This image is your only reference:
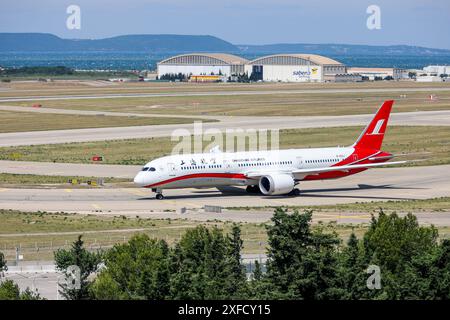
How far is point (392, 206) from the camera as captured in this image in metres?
83.8

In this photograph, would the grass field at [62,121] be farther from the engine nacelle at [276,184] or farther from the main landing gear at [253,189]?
the engine nacelle at [276,184]

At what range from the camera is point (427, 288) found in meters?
41.4

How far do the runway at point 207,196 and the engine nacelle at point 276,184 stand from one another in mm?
739

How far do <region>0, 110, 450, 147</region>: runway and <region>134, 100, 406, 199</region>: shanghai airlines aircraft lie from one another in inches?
2089

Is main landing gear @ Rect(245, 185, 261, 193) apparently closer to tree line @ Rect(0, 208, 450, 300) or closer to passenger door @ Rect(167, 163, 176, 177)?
passenger door @ Rect(167, 163, 176, 177)

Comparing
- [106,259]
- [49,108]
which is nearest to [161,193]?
[106,259]

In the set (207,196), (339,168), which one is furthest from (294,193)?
(207,196)

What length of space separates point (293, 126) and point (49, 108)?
62745 millimetres

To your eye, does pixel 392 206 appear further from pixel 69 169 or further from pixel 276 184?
pixel 69 169

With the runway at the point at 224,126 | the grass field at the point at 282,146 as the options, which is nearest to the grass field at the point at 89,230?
the grass field at the point at 282,146

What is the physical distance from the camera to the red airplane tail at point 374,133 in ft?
317

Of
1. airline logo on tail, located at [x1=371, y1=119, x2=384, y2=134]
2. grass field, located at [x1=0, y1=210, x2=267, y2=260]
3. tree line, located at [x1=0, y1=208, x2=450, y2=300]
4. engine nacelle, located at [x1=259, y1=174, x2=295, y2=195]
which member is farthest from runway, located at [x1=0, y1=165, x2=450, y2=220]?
tree line, located at [x1=0, y1=208, x2=450, y2=300]

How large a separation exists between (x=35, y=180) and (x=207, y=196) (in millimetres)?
20025

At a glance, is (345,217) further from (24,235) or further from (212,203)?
(24,235)
